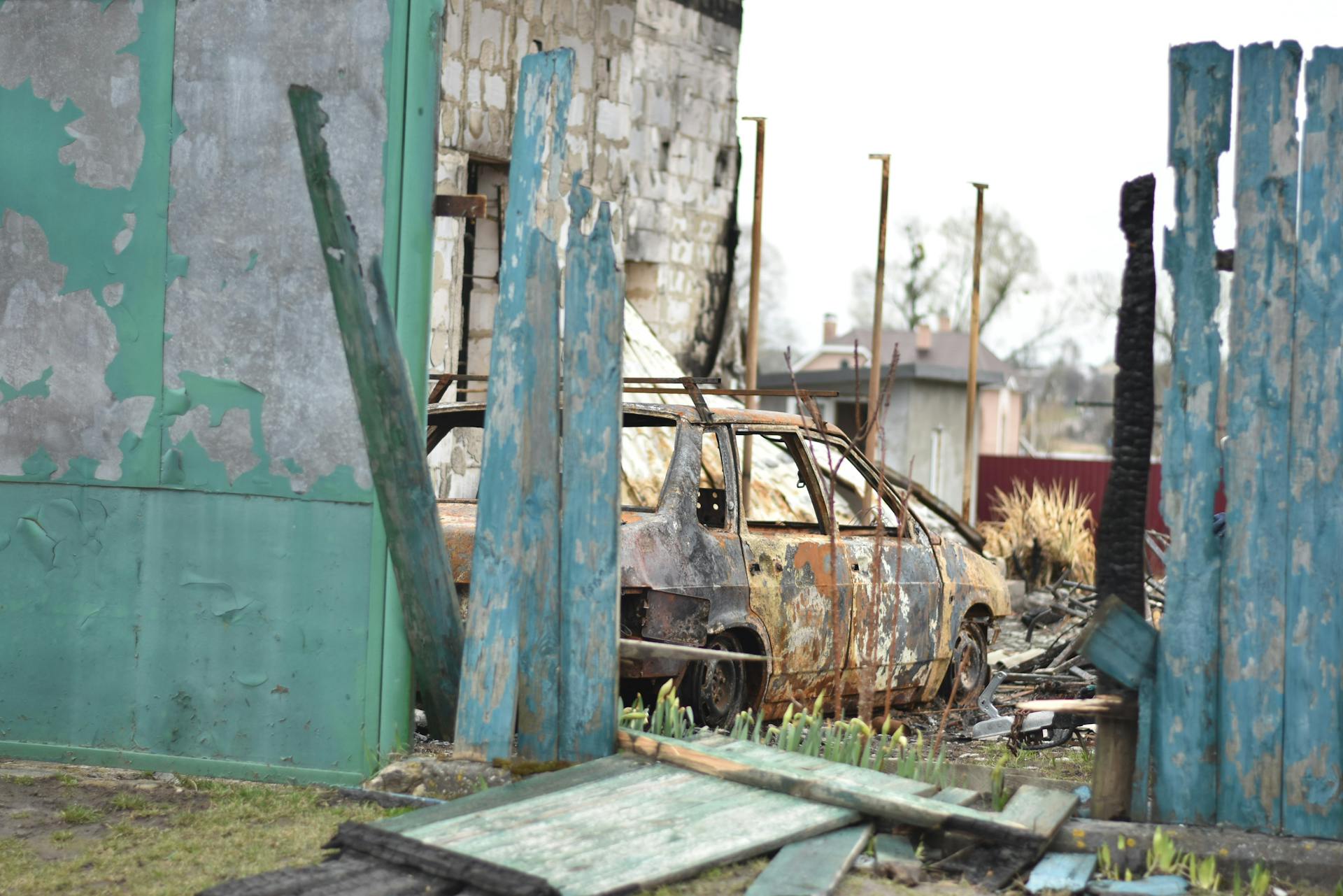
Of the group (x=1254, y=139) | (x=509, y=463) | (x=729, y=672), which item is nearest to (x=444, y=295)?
(x=729, y=672)

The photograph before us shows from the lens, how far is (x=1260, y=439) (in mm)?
4508

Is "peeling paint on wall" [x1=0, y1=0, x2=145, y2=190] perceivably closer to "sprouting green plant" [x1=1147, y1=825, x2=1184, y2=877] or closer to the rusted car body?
the rusted car body

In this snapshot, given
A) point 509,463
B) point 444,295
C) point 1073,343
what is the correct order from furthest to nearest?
point 1073,343
point 444,295
point 509,463

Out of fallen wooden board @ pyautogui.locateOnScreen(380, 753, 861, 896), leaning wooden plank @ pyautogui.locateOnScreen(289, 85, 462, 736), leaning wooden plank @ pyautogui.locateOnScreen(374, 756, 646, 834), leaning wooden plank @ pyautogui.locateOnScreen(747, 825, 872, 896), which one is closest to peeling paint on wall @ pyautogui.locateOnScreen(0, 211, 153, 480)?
leaning wooden plank @ pyautogui.locateOnScreen(289, 85, 462, 736)

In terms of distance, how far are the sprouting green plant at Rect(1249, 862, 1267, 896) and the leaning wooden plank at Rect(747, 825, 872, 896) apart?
1135 millimetres

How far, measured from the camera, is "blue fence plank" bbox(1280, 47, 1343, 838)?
4.45 metres

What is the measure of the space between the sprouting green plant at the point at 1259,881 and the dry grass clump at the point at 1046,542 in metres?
11.6

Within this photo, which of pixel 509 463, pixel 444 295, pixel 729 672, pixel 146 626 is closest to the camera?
pixel 509 463

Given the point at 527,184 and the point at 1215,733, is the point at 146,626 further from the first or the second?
the point at 1215,733

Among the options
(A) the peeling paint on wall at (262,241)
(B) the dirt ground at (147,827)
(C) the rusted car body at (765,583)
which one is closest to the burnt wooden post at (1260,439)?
(C) the rusted car body at (765,583)

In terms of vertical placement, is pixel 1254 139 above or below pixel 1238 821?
above

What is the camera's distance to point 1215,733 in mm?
4555

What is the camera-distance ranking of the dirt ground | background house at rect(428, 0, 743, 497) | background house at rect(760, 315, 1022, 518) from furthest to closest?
background house at rect(760, 315, 1022, 518), background house at rect(428, 0, 743, 497), the dirt ground

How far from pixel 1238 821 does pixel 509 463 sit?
2681 mm
